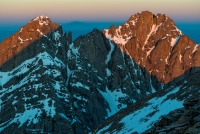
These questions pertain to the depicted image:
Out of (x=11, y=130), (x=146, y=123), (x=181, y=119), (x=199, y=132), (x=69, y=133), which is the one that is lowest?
(x=199, y=132)

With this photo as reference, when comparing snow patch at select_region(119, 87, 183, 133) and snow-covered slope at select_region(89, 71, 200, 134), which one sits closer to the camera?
snow patch at select_region(119, 87, 183, 133)

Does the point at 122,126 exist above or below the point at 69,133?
below

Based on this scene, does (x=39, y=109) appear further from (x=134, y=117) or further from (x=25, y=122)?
(x=134, y=117)

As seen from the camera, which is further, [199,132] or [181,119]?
[181,119]

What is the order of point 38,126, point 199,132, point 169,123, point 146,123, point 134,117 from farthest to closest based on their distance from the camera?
1. point 38,126
2. point 134,117
3. point 146,123
4. point 169,123
5. point 199,132

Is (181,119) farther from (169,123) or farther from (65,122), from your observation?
(65,122)

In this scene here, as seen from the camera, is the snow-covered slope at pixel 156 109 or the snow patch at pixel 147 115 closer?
the snow patch at pixel 147 115

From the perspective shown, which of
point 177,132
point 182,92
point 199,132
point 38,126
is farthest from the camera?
point 38,126

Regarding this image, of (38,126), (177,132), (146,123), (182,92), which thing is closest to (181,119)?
(177,132)

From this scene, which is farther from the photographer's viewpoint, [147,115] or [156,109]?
[156,109]

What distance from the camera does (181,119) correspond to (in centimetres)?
2738

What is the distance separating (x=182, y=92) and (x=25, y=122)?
138892 mm

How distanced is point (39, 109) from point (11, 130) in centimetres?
1899

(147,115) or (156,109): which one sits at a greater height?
(156,109)
